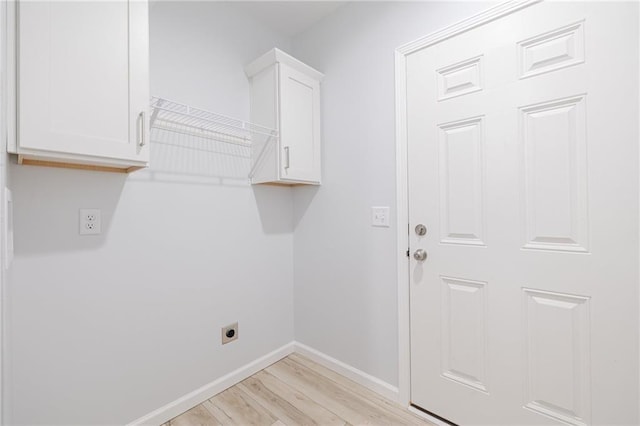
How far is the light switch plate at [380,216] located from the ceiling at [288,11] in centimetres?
138

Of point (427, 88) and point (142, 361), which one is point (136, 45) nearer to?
point (427, 88)

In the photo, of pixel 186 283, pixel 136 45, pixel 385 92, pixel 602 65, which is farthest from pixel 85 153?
pixel 602 65

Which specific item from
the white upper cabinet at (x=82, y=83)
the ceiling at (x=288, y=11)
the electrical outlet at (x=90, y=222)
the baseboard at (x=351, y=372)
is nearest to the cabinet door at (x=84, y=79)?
the white upper cabinet at (x=82, y=83)

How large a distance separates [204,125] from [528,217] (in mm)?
1752

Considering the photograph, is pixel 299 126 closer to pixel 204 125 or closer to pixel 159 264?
pixel 204 125

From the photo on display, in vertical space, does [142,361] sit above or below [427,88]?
below

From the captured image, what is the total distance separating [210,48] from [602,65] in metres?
1.92

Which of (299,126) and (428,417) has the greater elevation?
(299,126)

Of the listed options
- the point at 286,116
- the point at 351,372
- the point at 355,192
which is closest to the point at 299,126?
the point at 286,116

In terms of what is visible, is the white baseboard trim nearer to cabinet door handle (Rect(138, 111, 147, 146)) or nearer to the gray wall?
the gray wall

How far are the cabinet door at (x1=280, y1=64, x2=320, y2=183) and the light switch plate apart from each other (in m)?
0.48

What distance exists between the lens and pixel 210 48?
1.77m

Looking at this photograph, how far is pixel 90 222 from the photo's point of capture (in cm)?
130

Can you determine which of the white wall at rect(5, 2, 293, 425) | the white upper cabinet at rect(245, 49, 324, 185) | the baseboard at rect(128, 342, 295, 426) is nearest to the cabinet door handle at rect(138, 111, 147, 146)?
the white wall at rect(5, 2, 293, 425)
